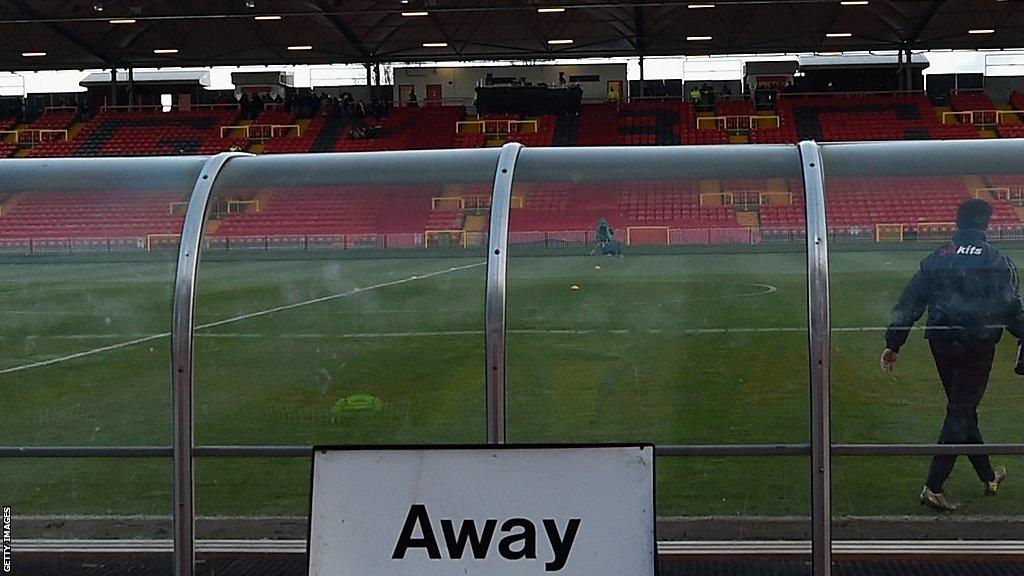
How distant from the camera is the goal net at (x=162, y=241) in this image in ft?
15.5

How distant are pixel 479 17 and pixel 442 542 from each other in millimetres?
31360

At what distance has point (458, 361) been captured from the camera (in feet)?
15.5

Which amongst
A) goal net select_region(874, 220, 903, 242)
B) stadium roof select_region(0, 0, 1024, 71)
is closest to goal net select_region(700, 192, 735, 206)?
goal net select_region(874, 220, 903, 242)

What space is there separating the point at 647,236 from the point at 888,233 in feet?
3.03

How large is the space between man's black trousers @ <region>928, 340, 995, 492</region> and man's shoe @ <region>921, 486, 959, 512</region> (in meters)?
0.40

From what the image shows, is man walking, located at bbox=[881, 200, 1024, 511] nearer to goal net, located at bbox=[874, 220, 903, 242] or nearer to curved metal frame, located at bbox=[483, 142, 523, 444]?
goal net, located at bbox=[874, 220, 903, 242]

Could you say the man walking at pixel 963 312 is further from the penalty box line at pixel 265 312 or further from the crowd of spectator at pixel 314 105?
the crowd of spectator at pixel 314 105

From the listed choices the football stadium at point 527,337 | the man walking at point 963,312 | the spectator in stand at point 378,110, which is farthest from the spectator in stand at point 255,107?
the man walking at point 963,312

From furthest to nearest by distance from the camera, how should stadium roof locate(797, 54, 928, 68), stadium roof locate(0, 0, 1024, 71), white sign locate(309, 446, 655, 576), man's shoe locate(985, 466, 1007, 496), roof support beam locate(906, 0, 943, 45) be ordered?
stadium roof locate(797, 54, 928, 68) → roof support beam locate(906, 0, 943, 45) → stadium roof locate(0, 0, 1024, 71) → man's shoe locate(985, 466, 1007, 496) → white sign locate(309, 446, 655, 576)

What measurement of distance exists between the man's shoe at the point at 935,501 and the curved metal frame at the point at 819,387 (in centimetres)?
78

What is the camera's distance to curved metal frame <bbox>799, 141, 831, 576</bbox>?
4309mm

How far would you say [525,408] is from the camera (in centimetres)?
456

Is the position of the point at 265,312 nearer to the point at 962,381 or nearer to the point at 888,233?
the point at 888,233

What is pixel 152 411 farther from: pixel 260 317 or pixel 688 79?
pixel 688 79
